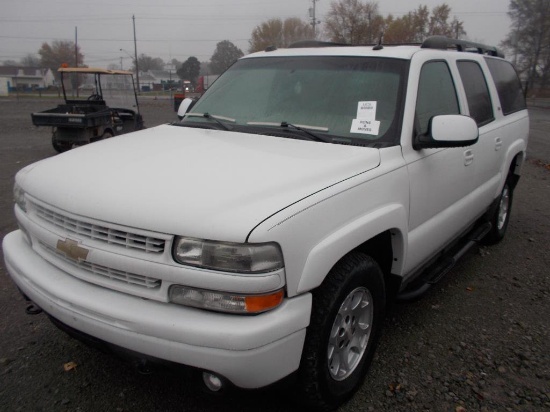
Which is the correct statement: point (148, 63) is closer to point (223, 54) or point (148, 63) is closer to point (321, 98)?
point (223, 54)

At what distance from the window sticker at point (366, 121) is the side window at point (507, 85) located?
2138 millimetres

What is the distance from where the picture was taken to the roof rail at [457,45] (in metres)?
3.43

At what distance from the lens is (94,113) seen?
35.2ft

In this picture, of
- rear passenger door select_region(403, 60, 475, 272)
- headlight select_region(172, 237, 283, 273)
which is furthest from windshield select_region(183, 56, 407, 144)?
headlight select_region(172, 237, 283, 273)

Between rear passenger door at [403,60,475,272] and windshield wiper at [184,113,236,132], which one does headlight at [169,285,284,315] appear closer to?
rear passenger door at [403,60,475,272]

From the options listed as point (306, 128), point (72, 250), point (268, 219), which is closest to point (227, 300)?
point (268, 219)

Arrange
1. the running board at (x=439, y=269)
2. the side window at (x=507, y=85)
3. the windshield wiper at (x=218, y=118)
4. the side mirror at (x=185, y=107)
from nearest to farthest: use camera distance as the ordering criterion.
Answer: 1. the running board at (x=439, y=269)
2. the windshield wiper at (x=218, y=118)
3. the side mirror at (x=185, y=107)
4. the side window at (x=507, y=85)

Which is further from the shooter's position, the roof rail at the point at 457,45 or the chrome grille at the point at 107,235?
the roof rail at the point at 457,45

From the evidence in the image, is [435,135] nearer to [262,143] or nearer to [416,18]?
[262,143]

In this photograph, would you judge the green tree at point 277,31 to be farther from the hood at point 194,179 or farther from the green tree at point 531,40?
the hood at point 194,179

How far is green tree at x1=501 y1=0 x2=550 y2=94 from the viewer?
142 ft

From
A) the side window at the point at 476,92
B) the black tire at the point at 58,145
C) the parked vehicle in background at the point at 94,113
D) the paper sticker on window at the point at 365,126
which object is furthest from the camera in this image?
the black tire at the point at 58,145

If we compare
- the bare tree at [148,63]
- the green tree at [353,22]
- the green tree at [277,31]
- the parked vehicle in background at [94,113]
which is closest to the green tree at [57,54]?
the bare tree at [148,63]

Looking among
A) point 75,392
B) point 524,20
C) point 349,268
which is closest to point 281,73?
point 349,268
